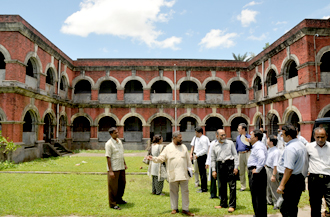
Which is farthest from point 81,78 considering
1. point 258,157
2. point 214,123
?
point 258,157

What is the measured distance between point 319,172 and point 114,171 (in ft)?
13.5

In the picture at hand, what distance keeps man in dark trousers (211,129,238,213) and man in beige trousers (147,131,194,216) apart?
2.74ft

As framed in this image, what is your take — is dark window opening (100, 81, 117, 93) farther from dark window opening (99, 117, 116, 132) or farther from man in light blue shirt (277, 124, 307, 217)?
man in light blue shirt (277, 124, 307, 217)

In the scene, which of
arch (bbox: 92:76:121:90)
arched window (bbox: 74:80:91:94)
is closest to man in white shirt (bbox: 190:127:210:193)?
arch (bbox: 92:76:121:90)

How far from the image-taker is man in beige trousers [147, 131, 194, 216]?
479 cm

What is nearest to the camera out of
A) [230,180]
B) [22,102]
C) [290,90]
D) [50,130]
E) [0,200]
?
[230,180]

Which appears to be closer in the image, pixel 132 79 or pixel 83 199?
pixel 83 199

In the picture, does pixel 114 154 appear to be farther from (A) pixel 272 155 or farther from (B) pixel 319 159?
(B) pixel 319 159

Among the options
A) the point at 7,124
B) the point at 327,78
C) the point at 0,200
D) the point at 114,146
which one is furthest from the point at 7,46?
the point at 327,78

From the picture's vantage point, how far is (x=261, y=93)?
17.1 metres

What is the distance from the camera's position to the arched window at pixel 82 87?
65.8 feet

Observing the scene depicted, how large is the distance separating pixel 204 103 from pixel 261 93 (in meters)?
4.35

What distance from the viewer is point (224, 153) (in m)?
5.37

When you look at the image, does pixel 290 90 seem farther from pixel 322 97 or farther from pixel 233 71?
pixel 233 71
